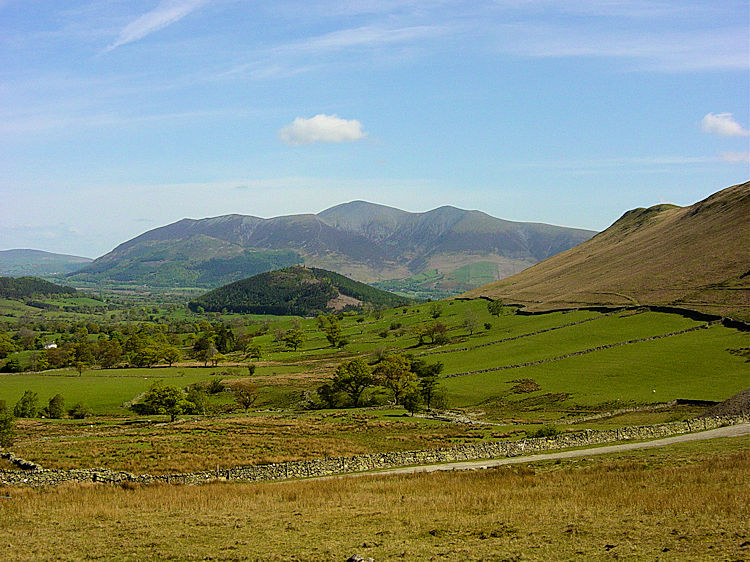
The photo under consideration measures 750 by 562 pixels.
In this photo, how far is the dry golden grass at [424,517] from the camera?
18147 millimetres

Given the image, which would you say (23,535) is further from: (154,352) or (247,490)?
(154,352)

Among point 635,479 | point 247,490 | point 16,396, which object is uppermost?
point 635,479

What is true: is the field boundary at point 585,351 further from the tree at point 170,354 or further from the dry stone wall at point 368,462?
the tree at point 170,354

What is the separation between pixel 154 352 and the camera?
149125mm

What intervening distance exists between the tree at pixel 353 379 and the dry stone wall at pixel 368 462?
138 ft

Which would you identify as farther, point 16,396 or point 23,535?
point 16,396

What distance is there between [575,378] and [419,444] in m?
40.0

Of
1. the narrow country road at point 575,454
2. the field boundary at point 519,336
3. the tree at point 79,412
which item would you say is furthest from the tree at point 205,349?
the narrow country road at point 575,454

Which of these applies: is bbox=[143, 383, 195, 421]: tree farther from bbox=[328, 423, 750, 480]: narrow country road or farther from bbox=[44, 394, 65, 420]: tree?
bbox=[328, 423, 750, 480]: narrow country road

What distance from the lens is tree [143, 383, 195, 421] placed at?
79.1m

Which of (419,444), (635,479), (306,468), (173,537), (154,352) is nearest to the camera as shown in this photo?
(173,537)

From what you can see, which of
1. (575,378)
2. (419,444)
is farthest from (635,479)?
(575,378)

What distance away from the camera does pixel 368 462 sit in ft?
135

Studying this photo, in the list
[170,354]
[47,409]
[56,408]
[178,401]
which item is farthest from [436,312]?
[56,408]
